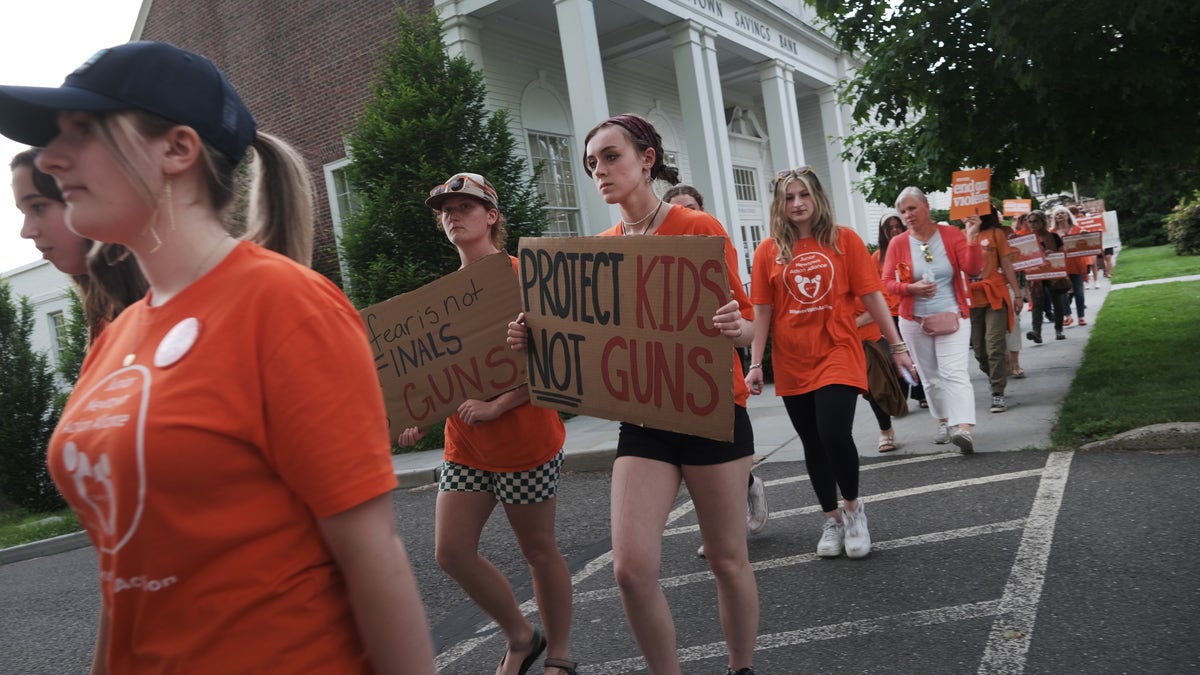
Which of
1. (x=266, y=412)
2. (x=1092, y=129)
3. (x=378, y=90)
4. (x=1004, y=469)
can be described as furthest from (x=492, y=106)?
(x=266, y=412)

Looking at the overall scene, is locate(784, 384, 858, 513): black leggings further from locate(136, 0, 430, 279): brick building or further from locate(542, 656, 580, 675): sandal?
locate(136, 0, 430, 279): brick building

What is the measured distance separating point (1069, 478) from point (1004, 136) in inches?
183

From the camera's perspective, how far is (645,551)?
111 inches

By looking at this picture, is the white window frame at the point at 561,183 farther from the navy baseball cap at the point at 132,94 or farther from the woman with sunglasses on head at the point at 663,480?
the navy baseball cap at the point at 132,94

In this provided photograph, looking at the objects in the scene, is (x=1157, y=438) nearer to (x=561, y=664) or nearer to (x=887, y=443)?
(x=887, y=443)

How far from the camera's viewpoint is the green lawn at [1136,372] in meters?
6.75

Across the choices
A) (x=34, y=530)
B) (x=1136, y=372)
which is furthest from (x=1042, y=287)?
(x=34, y=530)

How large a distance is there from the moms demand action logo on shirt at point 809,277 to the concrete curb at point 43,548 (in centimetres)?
820

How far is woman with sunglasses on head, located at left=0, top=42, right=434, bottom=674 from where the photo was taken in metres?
1.27

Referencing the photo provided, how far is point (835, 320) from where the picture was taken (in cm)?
456

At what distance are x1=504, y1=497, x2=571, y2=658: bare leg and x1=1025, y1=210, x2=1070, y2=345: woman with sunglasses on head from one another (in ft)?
37.6

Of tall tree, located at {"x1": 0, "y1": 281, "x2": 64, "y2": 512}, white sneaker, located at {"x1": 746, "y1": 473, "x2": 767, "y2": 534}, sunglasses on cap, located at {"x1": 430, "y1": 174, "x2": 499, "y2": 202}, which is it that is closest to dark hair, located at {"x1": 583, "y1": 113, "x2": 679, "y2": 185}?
sunglasses on cap, located at {"x1": 430, "y1": 174, "x2": 499, "y2": 202}

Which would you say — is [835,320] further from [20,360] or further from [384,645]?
[20,360]

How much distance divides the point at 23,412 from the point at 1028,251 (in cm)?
1367
